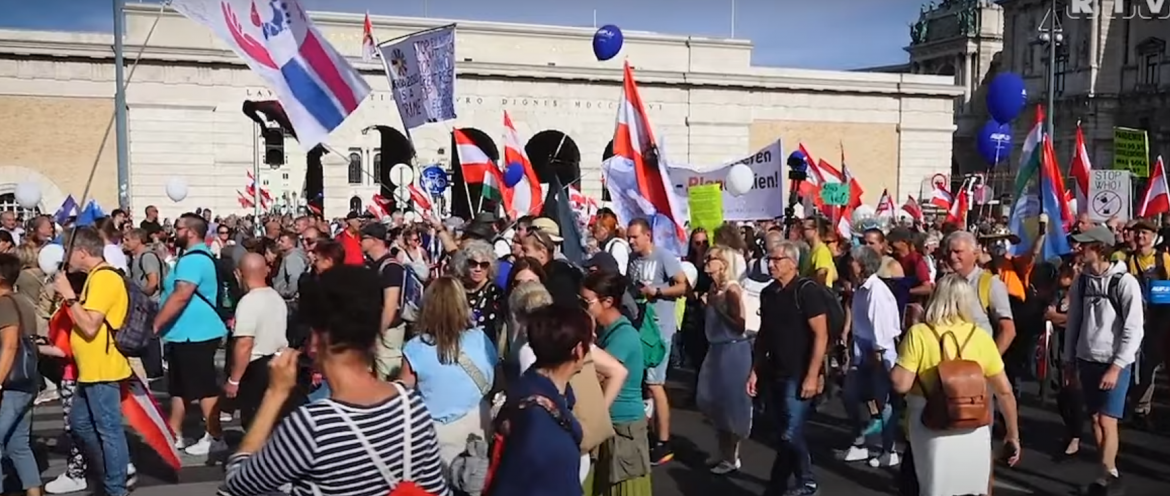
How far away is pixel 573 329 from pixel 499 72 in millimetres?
34487

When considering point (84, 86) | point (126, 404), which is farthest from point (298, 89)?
point (84, 86)

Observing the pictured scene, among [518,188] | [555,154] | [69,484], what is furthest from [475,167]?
[555,154]

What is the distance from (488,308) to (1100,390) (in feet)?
13.0

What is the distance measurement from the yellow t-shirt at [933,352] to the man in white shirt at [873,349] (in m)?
2.91

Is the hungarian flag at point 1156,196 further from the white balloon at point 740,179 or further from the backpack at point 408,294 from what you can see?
the backpack at point 408,294

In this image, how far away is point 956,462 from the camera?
514 centimetres

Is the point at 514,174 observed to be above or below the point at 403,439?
above

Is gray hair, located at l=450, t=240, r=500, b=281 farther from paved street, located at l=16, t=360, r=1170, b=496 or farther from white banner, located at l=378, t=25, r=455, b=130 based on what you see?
white banner, located at l=378, t=25, r=455, b=130

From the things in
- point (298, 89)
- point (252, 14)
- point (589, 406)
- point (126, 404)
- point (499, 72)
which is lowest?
point (126, 404)

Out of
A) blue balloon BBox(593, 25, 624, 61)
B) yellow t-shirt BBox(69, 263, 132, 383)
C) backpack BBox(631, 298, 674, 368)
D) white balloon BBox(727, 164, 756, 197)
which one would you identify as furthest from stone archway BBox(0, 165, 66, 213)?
backpack BBox(631, 298, 674, 368)

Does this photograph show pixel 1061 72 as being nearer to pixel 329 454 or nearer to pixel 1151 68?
pixel 1151 68

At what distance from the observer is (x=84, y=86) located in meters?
33.1

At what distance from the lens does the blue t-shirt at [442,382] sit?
492cm

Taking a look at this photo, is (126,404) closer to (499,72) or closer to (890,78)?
(499,72)
